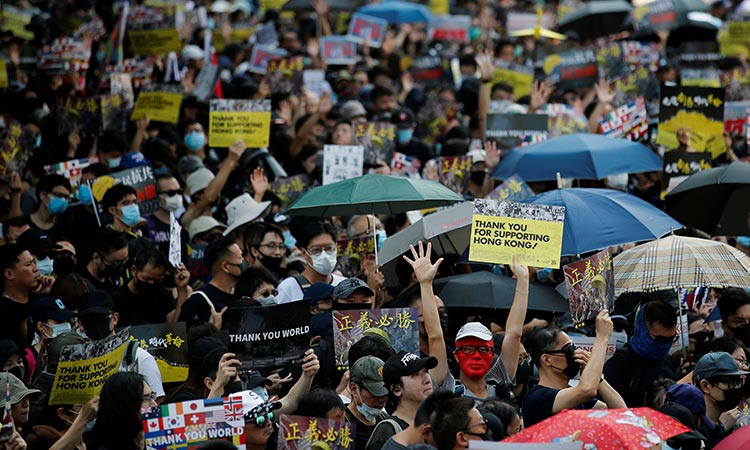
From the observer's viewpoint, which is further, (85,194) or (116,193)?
(85,194)

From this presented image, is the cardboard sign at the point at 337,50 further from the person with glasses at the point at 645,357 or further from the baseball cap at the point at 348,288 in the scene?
the person with glasses at the point at 645,357

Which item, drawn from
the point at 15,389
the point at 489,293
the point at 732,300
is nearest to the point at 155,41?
the point at 489,293

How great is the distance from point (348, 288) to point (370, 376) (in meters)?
1.74

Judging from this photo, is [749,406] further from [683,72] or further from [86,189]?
[683,72]

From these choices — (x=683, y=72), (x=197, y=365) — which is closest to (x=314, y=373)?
(x=197, y=365)

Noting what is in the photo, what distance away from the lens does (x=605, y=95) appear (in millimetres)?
15812

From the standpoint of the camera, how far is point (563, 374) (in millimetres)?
7938

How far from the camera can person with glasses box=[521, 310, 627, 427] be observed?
7.52 metres

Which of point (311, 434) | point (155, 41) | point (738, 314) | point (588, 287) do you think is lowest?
point (738, 314)

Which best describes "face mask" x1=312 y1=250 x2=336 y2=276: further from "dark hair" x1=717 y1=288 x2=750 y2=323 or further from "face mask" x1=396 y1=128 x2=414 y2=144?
"face mask" x1=396 y1=128 x2=414 y2=144

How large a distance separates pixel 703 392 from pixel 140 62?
9767 mm

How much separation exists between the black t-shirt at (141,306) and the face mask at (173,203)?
2140 mm

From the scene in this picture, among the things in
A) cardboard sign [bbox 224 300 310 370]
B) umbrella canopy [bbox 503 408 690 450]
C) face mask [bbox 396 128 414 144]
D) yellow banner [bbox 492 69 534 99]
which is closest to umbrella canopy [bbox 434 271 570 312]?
cardboard sign [bbox 224 300 310 370]

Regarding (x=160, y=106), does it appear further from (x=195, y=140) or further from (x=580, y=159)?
(x=580, y=159)
